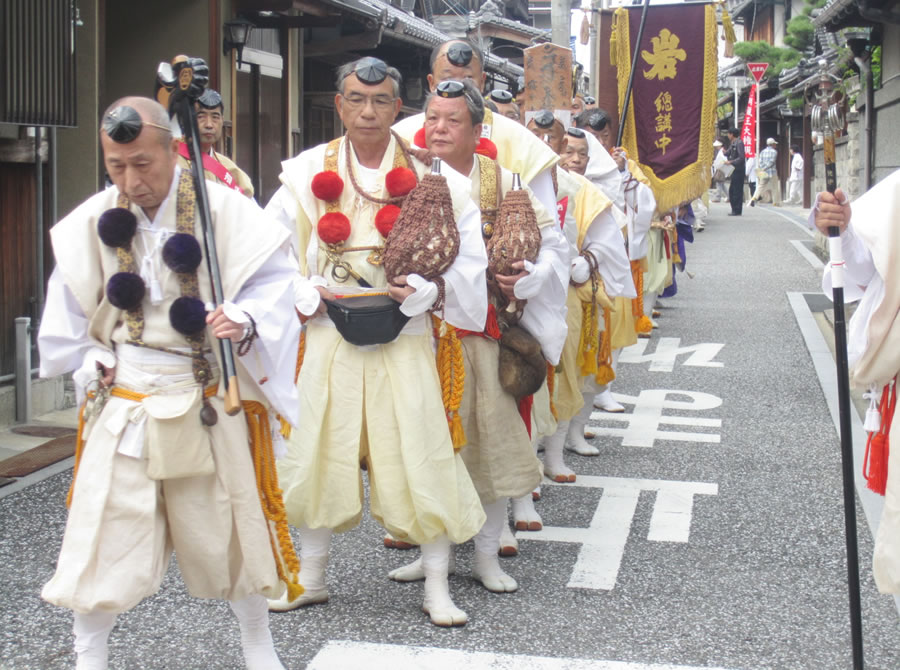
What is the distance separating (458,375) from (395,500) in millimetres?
555

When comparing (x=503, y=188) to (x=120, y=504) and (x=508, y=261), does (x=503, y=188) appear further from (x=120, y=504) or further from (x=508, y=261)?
(x=120, y=504)

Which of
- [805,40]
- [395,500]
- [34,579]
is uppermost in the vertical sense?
[805,40]

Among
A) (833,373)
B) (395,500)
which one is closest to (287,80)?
(833,373)

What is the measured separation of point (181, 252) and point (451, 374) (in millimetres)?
1386

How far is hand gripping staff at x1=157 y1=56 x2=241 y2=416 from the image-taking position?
10.6ft

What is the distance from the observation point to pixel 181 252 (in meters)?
3.23

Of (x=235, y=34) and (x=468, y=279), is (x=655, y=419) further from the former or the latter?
(x=235, y=34)

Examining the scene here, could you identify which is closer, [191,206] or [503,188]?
[191,206]

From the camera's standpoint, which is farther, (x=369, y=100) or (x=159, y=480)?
(x=369, y=100)

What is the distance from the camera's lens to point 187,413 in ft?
10.8

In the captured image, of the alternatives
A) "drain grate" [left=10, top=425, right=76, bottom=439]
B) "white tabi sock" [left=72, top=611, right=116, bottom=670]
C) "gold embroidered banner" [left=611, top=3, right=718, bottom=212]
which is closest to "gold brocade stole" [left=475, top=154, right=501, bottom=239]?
"white tabi sock" [left=72, top=611, right=116, bottom=670]

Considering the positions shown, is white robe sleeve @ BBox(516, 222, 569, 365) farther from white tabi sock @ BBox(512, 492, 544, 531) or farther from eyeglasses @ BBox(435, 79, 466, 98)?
white tabi sock @ BBox(512, 492, 544, 531)

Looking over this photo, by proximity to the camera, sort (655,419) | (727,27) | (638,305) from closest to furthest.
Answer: (655,419) → (638,305) → (727,27)

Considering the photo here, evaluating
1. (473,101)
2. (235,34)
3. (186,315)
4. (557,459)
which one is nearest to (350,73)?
(473,101)
